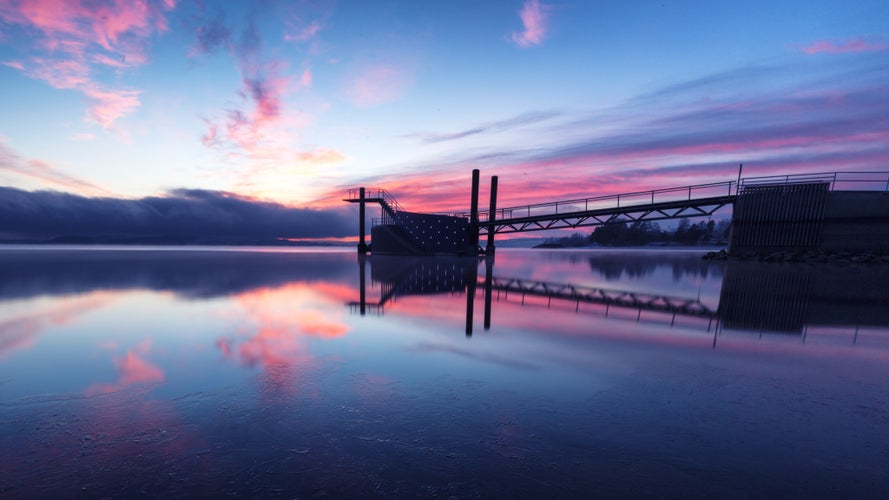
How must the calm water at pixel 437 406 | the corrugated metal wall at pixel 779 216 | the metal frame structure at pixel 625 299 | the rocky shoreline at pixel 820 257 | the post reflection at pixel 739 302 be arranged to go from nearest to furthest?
the calm water at pixel 437 406
the post reflection at pixel 739 302
the metal frame structure at pixel 625 299
the rocky shoreline at pixel 820 257
the corrugated metal wall at pixel 779 216

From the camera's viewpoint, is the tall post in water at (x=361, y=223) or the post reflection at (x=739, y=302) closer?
the post reflection at (x=739, y=302)

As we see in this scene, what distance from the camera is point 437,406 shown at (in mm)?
4016

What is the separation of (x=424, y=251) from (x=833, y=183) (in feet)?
123

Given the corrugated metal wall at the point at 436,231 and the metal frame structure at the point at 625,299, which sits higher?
the corrugated metal wall at the point at 436,231

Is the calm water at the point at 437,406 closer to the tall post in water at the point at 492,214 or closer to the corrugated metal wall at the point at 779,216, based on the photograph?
the corrugated metal wall at the point at 779,216

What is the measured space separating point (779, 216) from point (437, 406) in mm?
35495

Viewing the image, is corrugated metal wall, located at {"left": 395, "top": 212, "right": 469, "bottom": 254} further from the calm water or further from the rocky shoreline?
the calm water

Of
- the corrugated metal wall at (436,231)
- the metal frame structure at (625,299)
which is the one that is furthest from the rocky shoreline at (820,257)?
the corrugated metal wall at (436,231)

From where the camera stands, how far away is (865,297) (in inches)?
502

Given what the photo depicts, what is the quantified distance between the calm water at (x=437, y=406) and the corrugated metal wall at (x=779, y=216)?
957 inches

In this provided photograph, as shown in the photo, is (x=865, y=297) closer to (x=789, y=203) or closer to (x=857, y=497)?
(x=857, y=497)

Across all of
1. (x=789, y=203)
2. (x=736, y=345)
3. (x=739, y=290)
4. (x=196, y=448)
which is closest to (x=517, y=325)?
(x=736, y=345)

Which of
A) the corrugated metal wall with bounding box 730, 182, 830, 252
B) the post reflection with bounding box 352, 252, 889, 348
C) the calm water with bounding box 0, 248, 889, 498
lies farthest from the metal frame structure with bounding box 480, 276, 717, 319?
the corrugated metal wall with bounding box 730, 182, 830, 252

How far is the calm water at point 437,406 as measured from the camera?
2.68 m
